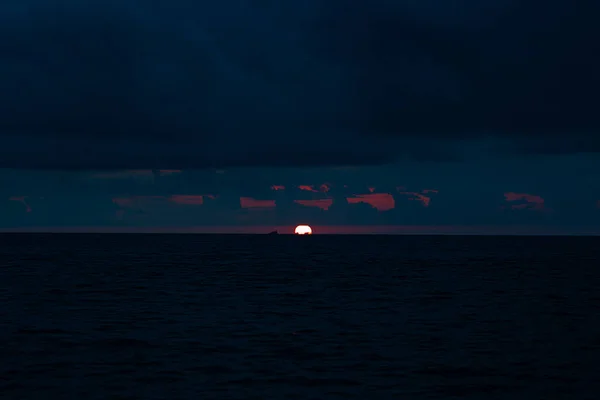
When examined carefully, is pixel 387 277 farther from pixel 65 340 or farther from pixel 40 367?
pixel 40 367

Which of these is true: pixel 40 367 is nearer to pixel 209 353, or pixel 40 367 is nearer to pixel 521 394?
pixel 209 353

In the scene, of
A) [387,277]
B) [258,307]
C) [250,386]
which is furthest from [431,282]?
[250,386]

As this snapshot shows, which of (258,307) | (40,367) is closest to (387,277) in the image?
(258,307)

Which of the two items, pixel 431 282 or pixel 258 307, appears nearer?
pixel 258 307

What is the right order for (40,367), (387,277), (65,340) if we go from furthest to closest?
1. (387,277)
2. (65,340)
3. (40,367)

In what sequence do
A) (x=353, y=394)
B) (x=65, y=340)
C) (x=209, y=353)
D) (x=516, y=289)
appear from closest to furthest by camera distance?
1. (x=353, y=394)
2. (x=209, y=353)
3. (x=65, y=340)
4. (x=516, y=289)

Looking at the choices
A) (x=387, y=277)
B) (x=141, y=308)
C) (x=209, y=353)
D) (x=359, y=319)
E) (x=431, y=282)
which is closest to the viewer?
(x=209, y=353)

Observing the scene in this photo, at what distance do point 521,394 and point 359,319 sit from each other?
19.9 m

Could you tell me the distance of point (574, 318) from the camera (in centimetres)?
4741

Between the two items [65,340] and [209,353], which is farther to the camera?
[65,340]

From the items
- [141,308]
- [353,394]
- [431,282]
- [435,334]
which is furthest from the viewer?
[431,282]

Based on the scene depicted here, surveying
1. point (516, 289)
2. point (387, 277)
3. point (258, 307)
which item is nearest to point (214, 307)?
point (258, 307)

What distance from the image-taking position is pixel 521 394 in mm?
26641

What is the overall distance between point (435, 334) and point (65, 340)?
62.3ft
